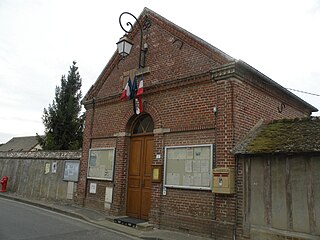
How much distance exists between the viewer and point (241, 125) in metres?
→ 8.21

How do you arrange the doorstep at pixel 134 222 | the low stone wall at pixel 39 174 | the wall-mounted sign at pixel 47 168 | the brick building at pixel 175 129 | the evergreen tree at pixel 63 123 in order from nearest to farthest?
Result: 1. the brick building at pixel 175 129
2. the doorstep at pixel 134 222
3. the low stone wall at pixel 39 174
4. the wall-mounted sign at pixel 47 168
5. the evergreen tree at pixel 63 123

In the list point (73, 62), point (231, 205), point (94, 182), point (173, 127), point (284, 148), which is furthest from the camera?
point (73, 62)

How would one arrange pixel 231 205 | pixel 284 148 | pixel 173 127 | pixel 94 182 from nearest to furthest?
1. pixel 284 148
2. pixel 231 205
3. pixel 173 127
4. pixel 94 182

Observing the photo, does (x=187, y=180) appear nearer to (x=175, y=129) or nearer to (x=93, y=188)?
(x=175, y=129)

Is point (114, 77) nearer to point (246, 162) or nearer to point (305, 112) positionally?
point (246, 162)

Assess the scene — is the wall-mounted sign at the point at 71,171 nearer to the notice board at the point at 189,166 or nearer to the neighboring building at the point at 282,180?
the notice board at the point at 189,166

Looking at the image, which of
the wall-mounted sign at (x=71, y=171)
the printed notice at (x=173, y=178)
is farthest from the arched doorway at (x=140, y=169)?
the wall-mounted sign at (x=71, y=171)

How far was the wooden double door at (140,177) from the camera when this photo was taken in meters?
10.0

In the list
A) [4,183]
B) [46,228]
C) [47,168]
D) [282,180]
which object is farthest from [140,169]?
[4,183]

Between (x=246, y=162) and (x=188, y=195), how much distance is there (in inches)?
77.9

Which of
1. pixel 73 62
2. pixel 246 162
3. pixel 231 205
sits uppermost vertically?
pixel 73 62

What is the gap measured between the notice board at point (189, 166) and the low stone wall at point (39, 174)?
5.55 meters

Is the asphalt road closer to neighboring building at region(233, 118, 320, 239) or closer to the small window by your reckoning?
neighboring building at region(233, 118, 320, 239)

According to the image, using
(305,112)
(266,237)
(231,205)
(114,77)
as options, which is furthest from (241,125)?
(114,77)
